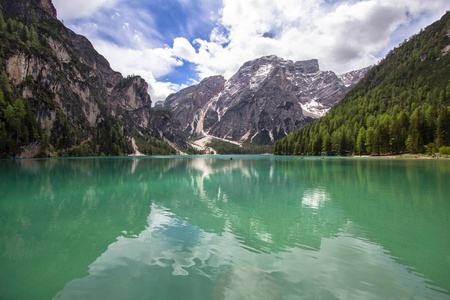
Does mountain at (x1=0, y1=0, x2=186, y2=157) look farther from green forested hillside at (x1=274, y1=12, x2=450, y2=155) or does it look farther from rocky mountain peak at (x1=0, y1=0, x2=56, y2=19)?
green forested hillside at (x1=274, y1=12, x2=450, y2=155)

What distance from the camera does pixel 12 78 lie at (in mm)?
105938

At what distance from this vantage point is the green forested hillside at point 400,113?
82.2m

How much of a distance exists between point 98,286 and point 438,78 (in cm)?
19665

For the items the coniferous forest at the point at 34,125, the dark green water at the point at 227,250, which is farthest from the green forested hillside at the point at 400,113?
the coniferous forest at the point at 34,125

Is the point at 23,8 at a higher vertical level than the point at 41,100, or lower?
higher

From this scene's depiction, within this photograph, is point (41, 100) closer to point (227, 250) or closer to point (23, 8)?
point (23, 8)

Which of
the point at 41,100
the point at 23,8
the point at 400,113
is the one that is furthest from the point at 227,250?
the point at 23,8

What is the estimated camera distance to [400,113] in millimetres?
99625

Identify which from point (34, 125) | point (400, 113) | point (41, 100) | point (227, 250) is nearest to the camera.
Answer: point (227, 250)

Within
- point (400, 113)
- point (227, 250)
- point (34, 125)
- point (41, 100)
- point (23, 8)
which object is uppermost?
point (23, 8)

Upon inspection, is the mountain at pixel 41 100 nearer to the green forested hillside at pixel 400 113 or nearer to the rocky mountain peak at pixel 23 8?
the rocky mountain peak at pixel 23 8

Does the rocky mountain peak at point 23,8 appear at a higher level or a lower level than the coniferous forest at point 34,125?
higher

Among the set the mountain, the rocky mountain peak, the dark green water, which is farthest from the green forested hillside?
the rocky mountain peak

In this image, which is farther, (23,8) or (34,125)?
(23,8)
